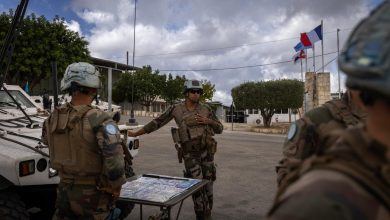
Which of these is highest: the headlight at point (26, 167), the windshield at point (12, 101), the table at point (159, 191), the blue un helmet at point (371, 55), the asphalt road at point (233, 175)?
the windshield at point (12, 101)

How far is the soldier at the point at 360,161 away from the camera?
77 cm

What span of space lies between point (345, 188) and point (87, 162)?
1925mm

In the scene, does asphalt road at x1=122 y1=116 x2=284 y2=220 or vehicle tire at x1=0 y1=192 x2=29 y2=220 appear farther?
asphalt road at x1=122 y1=116 x2=284 y2=220

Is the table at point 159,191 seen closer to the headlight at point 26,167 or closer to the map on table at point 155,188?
the map on table at point 155,188

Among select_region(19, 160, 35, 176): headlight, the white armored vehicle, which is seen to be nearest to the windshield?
the white armored vehicle

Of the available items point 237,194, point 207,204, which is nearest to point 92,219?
point 207,204

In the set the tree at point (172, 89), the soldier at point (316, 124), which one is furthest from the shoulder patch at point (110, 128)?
the tree at point (172, 89)

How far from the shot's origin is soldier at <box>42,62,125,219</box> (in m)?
2.41

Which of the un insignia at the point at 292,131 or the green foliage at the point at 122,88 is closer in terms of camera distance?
the un insignia at the point at 292,131

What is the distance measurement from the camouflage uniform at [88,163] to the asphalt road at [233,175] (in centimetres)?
231

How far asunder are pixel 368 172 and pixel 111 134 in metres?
1.82

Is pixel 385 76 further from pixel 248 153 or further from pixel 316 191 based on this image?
pixel 248 153

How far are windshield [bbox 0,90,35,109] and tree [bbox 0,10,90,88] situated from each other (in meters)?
17.9

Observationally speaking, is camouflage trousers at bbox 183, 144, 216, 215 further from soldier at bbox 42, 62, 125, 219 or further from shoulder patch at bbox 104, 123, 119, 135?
shoulder patch at bbox 104, 123, 119, 135
